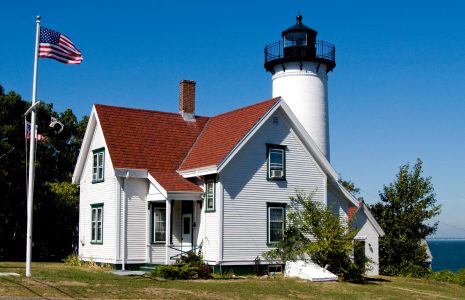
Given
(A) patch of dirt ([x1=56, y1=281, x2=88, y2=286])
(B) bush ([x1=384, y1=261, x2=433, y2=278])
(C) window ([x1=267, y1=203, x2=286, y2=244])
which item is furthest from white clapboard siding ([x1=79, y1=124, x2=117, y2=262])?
(B) bush ([x1=384, y1=261, x2=433, y2=278])

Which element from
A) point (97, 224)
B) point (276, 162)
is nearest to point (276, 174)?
point (276, 162)

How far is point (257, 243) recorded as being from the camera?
27.6 meters

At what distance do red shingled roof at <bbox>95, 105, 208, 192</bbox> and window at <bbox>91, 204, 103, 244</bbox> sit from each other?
2693 mm

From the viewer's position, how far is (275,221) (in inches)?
1107

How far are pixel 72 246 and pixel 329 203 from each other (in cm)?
1361

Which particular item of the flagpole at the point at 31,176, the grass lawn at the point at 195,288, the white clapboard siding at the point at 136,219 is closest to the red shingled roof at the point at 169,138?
the white clapboard siding at the point at 136,219

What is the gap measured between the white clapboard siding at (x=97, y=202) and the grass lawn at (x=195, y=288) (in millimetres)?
1378

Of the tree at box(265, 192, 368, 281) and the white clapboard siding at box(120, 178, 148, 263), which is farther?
the white clapboard siding at box(120, 178, 148, 263)

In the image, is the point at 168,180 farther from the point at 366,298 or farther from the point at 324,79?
the point at 324,79

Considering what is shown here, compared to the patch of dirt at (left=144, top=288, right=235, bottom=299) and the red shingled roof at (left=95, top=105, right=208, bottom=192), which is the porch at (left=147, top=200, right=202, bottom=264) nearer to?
the red shingled roof at (left=95, top=105, right=208, bottom=192)

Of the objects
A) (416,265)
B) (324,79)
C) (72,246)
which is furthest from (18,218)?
(416,265)

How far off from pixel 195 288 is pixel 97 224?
391 inches

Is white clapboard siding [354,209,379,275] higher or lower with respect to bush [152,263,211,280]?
higher

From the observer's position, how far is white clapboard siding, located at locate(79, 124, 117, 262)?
28.3m
